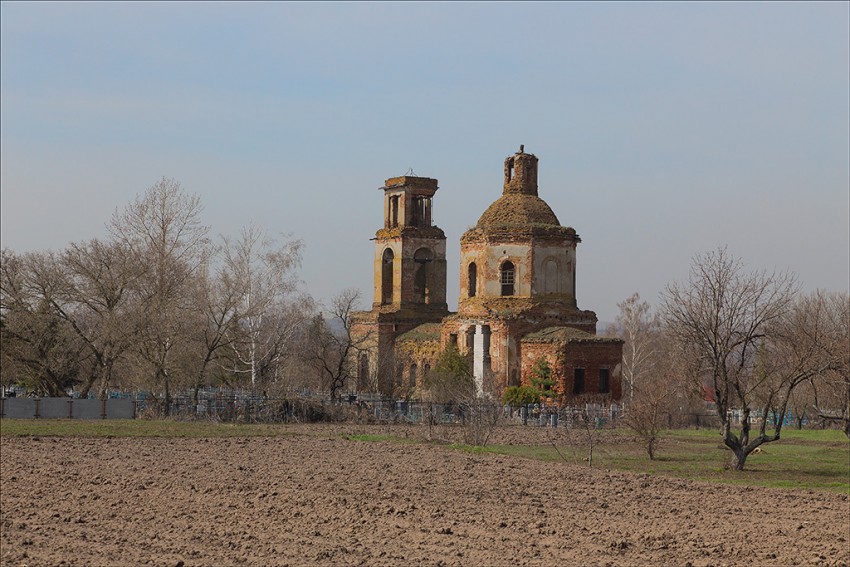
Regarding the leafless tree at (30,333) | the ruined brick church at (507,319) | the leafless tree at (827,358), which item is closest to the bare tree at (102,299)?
the leafless tree at (30,333)

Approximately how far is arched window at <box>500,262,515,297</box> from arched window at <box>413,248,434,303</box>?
28.9ft

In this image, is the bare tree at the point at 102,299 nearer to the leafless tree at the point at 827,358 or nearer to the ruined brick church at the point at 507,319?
the ruined brick church at the point at 507,319

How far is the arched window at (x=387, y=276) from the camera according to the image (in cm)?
5816

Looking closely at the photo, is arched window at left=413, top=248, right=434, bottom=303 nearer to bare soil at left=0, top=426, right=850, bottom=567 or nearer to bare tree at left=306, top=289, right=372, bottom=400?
bare tree at left=306, top=289, right=372, bottom=400

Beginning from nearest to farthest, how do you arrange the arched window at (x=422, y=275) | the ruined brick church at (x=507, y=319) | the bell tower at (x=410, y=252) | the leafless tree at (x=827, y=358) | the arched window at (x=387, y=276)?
the leafless tree at (x=827, y=358) → the ruined brick church at (x=507, y=319) → the bell tower at (x=410, y=252) → the arched window at (x=422, y=275) → the arched window at (x=387, y=276)

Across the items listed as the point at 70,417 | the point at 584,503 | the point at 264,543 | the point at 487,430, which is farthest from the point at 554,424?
the point at 264,543

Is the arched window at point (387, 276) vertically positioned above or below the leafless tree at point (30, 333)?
above

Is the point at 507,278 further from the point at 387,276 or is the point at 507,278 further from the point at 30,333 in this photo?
the point at 30,333

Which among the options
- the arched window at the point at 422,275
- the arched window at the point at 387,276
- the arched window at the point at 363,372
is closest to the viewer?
the arched window at the point at 363,372

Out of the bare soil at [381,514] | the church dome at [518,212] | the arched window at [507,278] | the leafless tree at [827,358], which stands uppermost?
the church dome at [518,212]

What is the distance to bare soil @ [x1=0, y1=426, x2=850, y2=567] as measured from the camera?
1459 cm

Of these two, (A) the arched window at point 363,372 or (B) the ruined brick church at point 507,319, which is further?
(A) the arched window at point 363,372

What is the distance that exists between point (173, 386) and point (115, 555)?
105 feet

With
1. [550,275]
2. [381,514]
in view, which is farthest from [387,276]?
[381,514]
